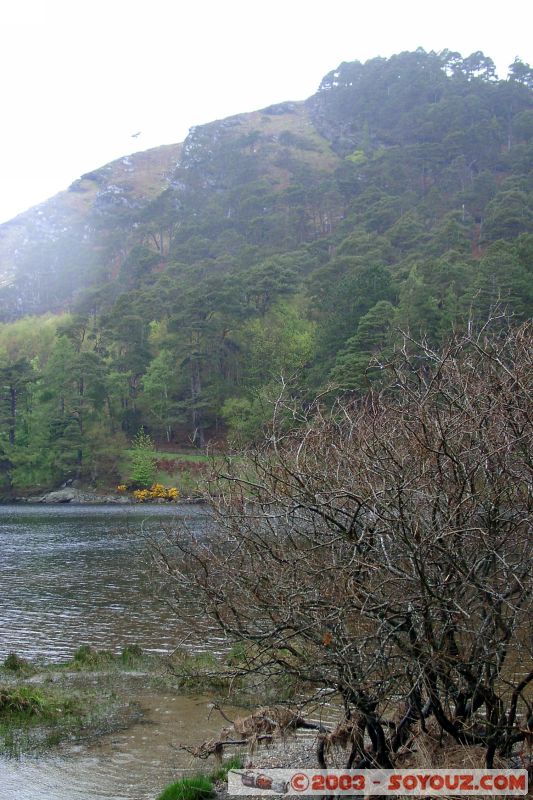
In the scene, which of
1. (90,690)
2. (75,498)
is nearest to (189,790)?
(90,690)

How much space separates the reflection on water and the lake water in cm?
2

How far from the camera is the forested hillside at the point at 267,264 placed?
52.9 m

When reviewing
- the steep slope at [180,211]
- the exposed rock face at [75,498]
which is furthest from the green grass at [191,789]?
the steep slope at [180,211]

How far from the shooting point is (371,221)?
8888 cm

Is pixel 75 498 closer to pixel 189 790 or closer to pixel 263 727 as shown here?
pixel 189 790

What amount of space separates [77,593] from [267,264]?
56.3 metres

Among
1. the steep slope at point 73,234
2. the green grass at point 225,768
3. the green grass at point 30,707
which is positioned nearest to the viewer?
the green grass at point 225,768

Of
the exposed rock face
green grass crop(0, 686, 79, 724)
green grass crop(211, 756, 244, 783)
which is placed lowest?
the exposed rock face

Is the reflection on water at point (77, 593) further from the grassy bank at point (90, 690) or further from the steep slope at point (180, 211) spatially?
the steep slope at point (180, 211)

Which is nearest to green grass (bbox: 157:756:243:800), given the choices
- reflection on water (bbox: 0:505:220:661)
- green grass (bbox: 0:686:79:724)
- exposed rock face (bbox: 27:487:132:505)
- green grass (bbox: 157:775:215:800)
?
green grass (bbox: 157:775:215:800)

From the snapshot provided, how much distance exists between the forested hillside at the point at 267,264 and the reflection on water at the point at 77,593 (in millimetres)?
4580

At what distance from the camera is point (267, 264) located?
240 ft

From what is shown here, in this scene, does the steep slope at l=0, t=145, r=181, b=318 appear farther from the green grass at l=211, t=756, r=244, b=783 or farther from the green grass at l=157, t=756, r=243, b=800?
the green grass at l=157, t=756, r=243, b=800

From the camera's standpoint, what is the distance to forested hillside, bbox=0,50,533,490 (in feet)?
173
